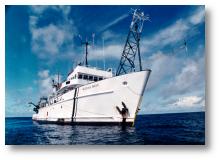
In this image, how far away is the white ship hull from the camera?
5301 mm

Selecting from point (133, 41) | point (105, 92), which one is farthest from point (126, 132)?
point (133, 41)

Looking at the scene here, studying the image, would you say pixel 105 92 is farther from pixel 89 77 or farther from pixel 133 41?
pixel 133 41

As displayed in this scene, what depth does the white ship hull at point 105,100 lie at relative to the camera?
17.4ft

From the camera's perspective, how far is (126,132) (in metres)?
5.14

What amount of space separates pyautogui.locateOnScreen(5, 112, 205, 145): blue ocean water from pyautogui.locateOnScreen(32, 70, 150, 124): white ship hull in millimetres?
164

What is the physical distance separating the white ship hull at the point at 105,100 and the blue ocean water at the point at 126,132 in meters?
0.16

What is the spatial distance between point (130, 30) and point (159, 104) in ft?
3.83

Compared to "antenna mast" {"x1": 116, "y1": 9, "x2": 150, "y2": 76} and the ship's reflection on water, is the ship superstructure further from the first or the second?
the ship's reflection on water

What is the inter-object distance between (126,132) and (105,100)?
0.63m

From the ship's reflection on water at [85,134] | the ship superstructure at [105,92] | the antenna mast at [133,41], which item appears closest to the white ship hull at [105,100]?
the ship superstructure at [105,92]

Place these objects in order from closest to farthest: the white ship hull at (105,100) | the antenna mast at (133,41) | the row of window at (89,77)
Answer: the antenna mast at (133,41)
the white ship hull at (105,100)
the row of window at (89,77)

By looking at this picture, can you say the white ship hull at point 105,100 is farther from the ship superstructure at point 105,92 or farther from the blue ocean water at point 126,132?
the blue ocean water at point 126,132
